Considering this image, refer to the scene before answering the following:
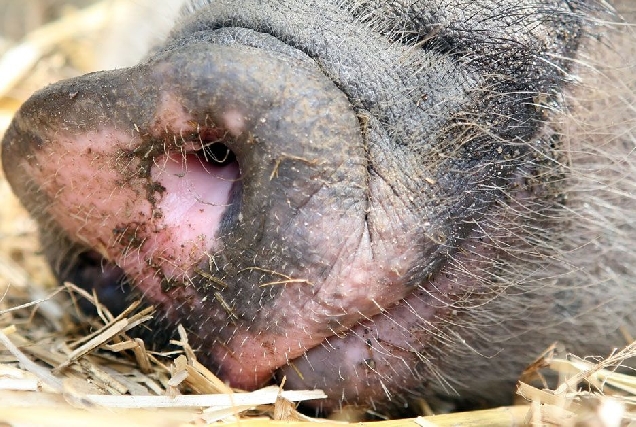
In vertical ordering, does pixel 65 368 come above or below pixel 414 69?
below

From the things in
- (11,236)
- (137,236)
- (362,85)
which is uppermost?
(362,85)

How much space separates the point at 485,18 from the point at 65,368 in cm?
80

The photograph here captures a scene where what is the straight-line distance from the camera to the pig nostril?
114cm

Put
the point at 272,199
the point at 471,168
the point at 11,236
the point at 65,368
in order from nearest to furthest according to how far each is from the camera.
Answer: the point at 272,199 < the point at 471,168 < the point at 65,368 < the point at 11,236

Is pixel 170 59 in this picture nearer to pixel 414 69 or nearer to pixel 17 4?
pixel 414 69

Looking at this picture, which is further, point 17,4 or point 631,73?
point 17,4

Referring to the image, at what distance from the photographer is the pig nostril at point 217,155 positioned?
1.14 m

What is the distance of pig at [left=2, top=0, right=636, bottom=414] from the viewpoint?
109 centimetres

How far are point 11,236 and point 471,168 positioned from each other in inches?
53.0

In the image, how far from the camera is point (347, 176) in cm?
109

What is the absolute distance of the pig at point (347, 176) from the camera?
3.59ft

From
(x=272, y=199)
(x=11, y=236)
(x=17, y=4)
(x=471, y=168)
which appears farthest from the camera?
(x=17, y=4)

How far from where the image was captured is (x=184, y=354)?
1284mm

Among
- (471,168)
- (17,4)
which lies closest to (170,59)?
(471,168)
